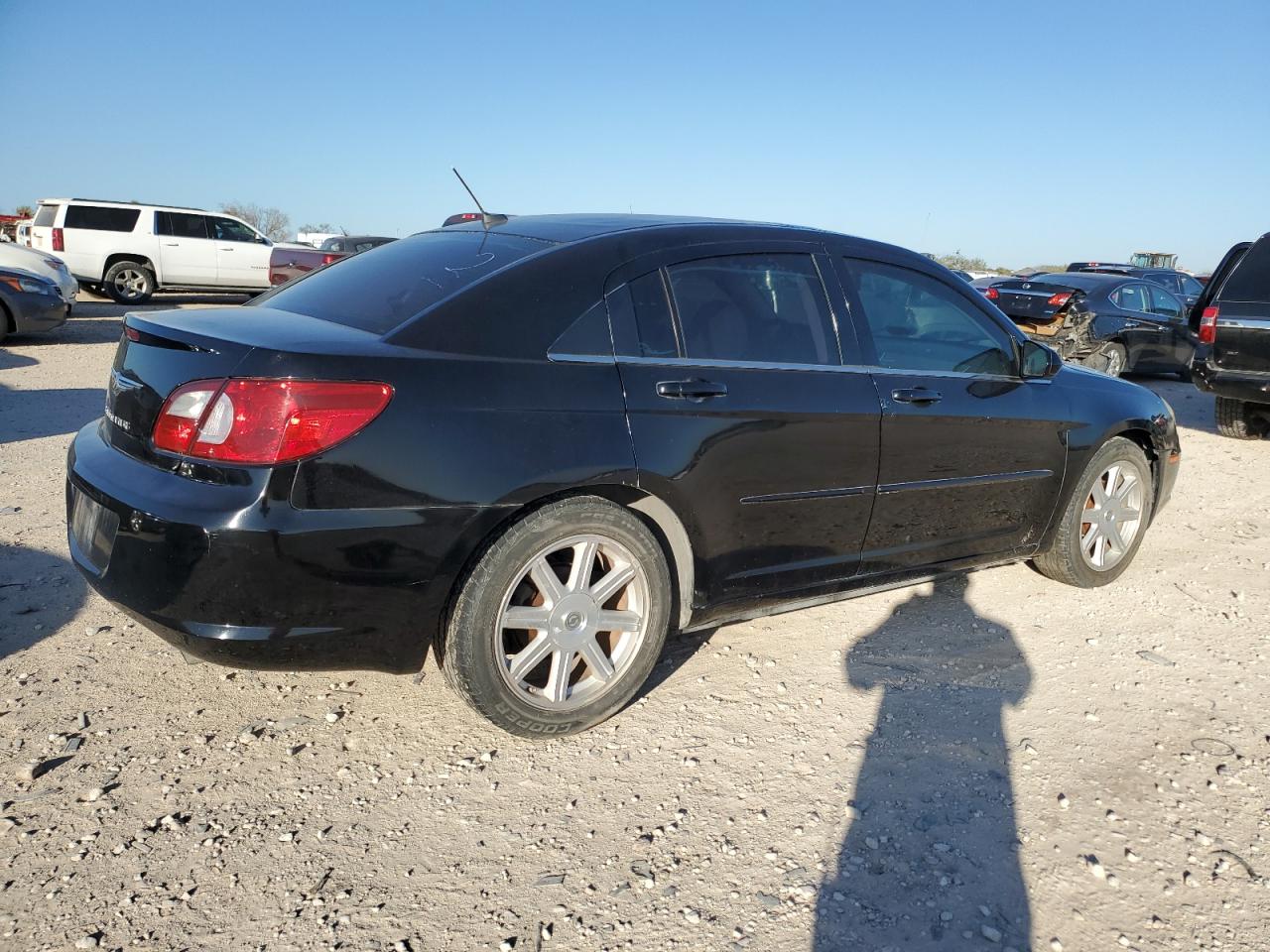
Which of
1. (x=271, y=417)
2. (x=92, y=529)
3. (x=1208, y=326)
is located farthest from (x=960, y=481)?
(x=1208, y=326)

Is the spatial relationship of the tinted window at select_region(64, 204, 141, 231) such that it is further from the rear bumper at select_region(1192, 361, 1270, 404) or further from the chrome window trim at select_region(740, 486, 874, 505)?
the chrome window trim at select_region(740, 486, 874, 505)

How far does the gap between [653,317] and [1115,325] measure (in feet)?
34.1

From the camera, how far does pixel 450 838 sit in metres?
2.46

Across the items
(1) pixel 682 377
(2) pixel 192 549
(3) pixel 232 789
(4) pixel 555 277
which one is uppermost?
(4) pixel 555 277

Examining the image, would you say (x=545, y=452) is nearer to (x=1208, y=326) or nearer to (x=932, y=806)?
(x=932, y=806)

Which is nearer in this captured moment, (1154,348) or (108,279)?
(1154,348)

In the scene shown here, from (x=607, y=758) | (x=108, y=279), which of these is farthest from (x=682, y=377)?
(x=108, y=279)

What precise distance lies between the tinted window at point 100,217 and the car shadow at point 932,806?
16.2 meters

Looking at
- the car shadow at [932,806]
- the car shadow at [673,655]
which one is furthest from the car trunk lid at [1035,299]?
the car shadow at [673,655]

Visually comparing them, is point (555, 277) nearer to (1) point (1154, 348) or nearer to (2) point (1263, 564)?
(2) point (1263, 564)

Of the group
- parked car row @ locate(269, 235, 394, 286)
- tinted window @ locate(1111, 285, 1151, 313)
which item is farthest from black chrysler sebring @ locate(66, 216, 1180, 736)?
parked car row @ locate(269, 235, 394, 286)

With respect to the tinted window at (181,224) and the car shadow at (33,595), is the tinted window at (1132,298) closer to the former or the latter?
the car shadow at (33,595)

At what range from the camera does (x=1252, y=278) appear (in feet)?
25.6

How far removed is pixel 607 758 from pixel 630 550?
64 centimetres
